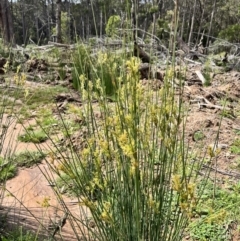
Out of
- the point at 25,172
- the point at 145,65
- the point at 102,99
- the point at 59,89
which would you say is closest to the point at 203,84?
the point at 145,65

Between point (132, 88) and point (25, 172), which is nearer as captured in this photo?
point (132, 88)

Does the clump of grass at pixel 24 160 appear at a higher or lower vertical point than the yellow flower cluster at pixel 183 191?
lower

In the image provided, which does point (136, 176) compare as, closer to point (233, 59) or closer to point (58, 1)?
point (233, 59)

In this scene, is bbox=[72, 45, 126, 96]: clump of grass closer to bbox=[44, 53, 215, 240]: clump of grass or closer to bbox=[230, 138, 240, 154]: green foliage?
bbox=[44, 53, 215, 240]: clump of grass

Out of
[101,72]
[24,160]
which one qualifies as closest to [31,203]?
[24,160]

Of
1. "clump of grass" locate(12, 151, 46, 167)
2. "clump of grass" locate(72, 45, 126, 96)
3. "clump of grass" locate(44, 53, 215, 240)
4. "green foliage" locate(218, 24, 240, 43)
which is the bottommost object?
"green foliage" locate(218, 24, 240, 43)

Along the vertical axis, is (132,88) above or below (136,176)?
above

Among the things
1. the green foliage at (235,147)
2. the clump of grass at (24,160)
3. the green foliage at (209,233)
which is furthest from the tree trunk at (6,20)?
the green foliage at (209,233)

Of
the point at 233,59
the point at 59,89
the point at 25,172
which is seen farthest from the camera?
the point at 233,59

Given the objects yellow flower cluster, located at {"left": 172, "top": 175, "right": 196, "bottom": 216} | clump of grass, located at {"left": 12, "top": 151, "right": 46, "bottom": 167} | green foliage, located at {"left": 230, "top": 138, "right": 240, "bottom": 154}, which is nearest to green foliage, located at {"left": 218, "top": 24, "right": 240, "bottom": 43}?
green foliage, located at {"left": 230, "top": 138, "right": 240, "bottom": 154}

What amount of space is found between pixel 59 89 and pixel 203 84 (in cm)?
293

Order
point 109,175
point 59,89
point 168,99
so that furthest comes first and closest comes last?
1. point 59,89
2. point 109,175
3. point 168,99

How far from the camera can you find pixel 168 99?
1417 mm

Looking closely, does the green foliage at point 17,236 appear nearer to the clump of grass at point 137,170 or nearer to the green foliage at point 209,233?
the clump of grass at point 137,170
